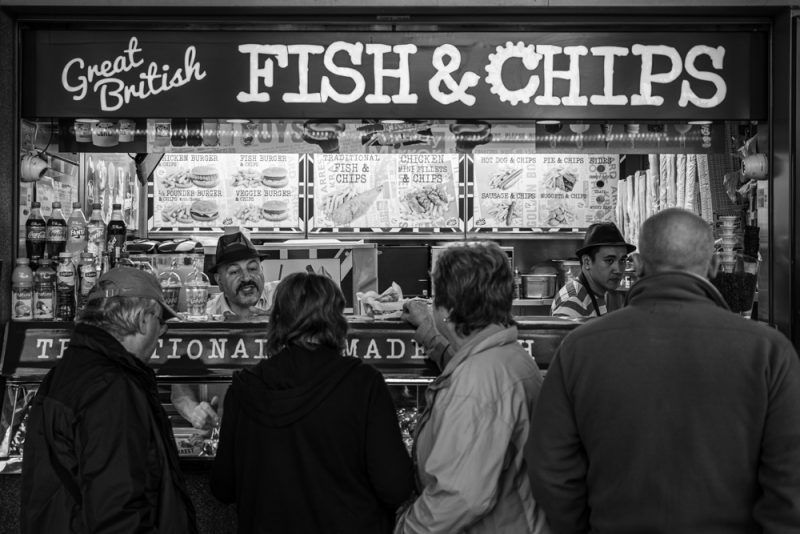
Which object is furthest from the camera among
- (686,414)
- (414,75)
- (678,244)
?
(414,75)

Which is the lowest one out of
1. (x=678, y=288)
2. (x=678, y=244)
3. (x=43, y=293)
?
(x=43, y=293)

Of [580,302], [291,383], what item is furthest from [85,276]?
[580,302]

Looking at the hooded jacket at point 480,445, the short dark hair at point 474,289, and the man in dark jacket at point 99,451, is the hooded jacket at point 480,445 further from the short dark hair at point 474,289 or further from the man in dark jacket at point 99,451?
the man in dark jacket at point 99,451

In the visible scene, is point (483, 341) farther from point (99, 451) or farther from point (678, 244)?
point (99, 451)

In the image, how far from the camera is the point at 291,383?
2668 millimetres

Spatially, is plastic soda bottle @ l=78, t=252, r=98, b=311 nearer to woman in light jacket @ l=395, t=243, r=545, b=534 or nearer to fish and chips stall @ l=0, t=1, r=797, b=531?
fish and chips stall @ l=0, t=1, r=797, b=531

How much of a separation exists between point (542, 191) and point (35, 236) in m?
5.05

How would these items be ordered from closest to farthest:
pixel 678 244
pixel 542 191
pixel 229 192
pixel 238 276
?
pixel 678 244
pixel 238 276
pixel 229 192
pixel 542 191

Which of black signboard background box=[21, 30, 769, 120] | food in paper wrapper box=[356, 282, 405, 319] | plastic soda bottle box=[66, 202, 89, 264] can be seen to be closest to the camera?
black signboard background box=[21, 30, 769, 120]

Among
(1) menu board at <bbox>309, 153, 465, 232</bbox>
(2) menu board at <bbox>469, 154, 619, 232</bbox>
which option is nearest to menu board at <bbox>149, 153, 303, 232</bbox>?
(1) menu board at <bbox>309, 153, 465, 232</bbox>

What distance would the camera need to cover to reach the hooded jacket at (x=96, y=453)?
2479 mm

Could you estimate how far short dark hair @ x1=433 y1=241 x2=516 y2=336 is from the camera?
2.75m

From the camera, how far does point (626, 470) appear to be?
2.31 m

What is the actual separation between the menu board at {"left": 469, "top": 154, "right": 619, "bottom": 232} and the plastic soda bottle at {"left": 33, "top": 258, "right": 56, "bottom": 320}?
442 centimetres
